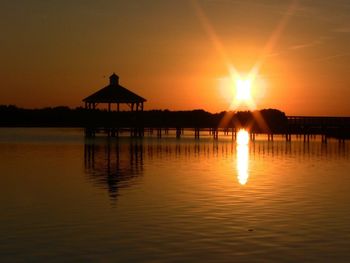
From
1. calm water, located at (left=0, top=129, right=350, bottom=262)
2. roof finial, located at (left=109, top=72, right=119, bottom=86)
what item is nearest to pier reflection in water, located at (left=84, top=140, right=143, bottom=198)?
calm water, located at (left=0, top=129, right=350, bottom=262)

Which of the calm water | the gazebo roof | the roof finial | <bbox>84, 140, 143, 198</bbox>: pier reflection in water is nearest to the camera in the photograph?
the calm water

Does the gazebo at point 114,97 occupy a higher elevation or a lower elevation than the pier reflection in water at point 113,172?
higher

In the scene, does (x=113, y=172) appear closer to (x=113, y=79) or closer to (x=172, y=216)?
(x=172, y=216)

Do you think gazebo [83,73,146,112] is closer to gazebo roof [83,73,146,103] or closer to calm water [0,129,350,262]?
gazebo roof [83,73,146,103]

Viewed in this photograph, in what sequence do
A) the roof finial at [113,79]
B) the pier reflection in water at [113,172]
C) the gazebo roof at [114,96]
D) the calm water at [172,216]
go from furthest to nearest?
the roof finial at [113,79], the gazebo roof at [114,96], the pier reflection in water at [113,172], the calm water at [172,216]

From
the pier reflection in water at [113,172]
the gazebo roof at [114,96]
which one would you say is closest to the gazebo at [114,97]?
the gazebo roof at [114,96]

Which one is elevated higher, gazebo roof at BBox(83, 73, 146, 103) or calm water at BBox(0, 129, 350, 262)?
gazebo roof at BBox(83, 73, 146, 103)

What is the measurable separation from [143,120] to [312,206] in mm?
65813

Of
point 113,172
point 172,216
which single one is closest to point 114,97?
point 113,172

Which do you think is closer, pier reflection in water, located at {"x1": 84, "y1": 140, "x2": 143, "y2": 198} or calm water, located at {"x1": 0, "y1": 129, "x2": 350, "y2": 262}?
calm water, located at {"x1": 0, "y1": 129, "x2": 350, "y2": 262}

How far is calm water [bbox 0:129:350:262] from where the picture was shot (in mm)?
12859

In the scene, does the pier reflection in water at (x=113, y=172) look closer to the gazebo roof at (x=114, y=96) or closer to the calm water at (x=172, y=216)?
the calm water at (x=172, y=216)

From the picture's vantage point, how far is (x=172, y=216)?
688 inches

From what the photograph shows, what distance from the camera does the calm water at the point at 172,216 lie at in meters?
12.9
